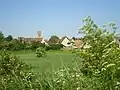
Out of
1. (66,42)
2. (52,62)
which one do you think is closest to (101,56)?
(52,62)

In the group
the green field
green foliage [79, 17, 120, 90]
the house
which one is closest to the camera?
green foliage [79, 17, 120, 90]

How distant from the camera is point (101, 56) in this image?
6.52 m

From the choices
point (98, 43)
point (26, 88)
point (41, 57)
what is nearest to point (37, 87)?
point (26, 88)

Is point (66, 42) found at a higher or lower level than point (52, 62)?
higher

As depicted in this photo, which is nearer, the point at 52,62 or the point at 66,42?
the point at 52,62

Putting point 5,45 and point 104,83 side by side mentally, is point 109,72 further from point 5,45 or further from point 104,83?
point 5,45

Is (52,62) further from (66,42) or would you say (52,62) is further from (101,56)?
(66,42)

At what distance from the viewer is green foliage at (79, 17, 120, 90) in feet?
14.8

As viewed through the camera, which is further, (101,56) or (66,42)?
(66,42)

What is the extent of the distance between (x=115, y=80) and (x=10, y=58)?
786 cm

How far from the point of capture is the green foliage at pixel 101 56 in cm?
451

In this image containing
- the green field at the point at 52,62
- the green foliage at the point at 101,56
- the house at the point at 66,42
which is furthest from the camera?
the house at the point at 66,42

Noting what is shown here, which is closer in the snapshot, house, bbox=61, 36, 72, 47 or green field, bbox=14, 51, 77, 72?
green field, bbox=14, 51, 77, 72

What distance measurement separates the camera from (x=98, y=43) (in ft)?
25.1
